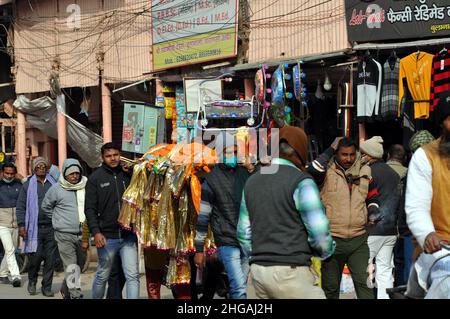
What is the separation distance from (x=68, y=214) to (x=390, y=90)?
530 centimetres

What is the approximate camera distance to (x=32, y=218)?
11773 mm

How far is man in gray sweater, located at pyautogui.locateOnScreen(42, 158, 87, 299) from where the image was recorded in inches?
396

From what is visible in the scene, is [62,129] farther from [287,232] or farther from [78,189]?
[287,232]

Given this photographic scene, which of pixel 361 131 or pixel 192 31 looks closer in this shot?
pixel 361 131

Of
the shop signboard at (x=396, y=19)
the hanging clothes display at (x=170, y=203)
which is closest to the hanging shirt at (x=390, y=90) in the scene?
the shop signboard at (x=396, y=19)

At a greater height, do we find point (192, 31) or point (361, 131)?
point (192, 31)

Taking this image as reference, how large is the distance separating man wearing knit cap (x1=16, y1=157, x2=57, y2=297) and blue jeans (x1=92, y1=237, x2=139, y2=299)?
2.93 m

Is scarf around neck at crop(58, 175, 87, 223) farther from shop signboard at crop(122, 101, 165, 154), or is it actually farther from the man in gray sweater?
shop signboard at crop(122, 101, 165, 154)

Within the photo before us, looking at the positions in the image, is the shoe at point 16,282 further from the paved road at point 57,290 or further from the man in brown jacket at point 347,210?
the man in brown jacket at point 347,210

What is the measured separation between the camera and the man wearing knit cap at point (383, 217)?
8.66 m

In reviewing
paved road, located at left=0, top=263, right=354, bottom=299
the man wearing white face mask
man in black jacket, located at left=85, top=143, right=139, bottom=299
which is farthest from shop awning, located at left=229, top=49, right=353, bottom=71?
man in black jacket, located at left=85, top=143, right=139, bottom=299

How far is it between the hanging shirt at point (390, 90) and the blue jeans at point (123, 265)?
519 cm

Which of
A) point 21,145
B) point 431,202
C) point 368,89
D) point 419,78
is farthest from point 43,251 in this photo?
point 21,145
